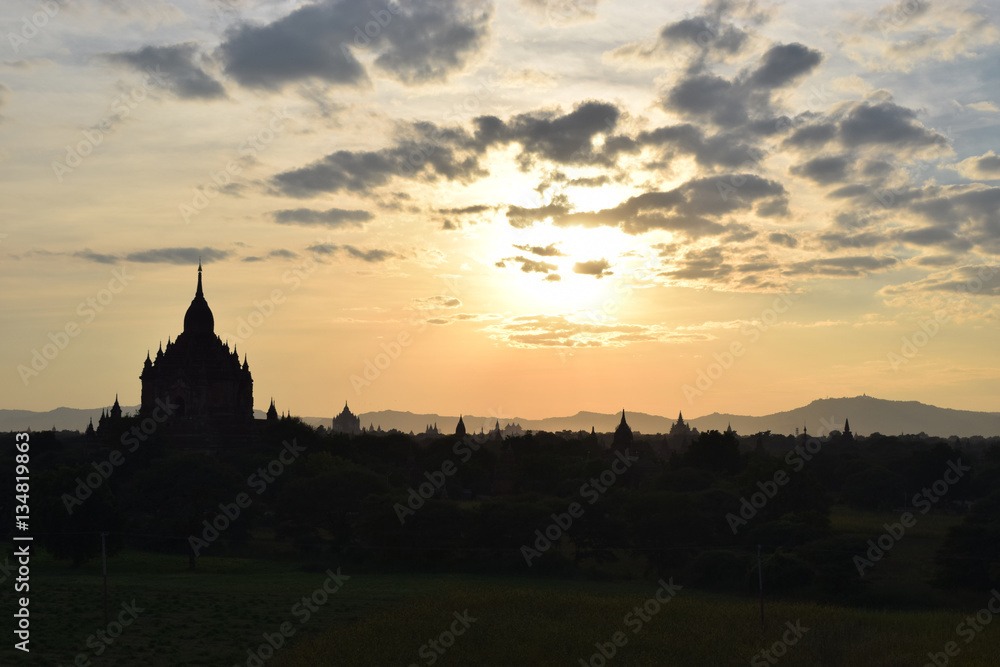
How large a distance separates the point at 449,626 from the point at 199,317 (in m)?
94.5

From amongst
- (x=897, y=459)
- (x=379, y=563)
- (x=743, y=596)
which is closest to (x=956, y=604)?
(x=743, y=596)

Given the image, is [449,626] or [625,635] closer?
[625,635]

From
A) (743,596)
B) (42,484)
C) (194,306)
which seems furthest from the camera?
(194,306)

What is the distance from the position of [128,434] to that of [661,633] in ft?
262

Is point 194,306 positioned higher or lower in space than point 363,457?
higher

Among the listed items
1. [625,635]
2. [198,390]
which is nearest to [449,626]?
[625,635]

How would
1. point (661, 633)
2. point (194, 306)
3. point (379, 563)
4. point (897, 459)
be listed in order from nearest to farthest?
1. point (661, 633)
2. point (379, 563)
3. point (194, 306)
4. point (897, 459)

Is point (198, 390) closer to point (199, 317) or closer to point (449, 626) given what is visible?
point (199, 317)

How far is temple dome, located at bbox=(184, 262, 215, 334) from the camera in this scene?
125062 millimetres

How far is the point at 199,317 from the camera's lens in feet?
412

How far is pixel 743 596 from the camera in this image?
56875 millimetres

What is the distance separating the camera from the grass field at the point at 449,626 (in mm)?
35719

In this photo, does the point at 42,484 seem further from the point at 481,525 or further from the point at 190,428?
the point at 190,428

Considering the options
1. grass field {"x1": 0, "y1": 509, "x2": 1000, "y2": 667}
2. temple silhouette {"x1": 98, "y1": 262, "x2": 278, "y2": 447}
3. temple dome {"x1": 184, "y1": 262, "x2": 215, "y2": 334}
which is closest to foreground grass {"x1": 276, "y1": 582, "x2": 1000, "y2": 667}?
grass field {"x1": 0, "y1": 509, "x2": 1000, "y2": 667}
